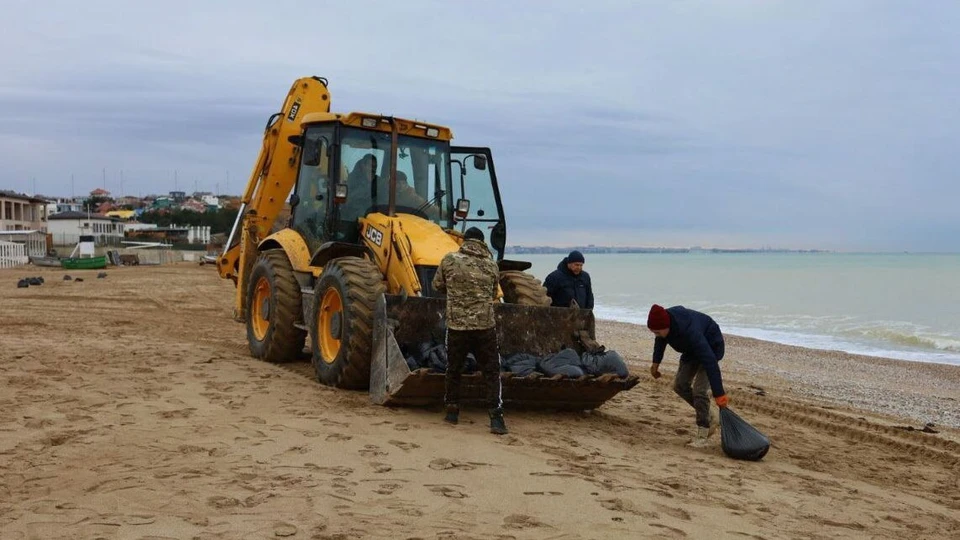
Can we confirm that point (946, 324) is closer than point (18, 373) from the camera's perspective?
No

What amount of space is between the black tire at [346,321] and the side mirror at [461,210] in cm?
144

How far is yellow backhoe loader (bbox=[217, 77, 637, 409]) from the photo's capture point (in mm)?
8070

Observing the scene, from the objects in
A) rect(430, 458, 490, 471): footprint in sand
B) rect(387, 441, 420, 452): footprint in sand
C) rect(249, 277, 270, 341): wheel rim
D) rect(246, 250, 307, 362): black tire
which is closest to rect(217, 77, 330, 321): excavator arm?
rect(249, 277, 270, 341): wheel rim

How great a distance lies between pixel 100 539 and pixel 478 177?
6.66m

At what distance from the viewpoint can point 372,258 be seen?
9.44 m

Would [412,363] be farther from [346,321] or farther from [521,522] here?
[521,522]

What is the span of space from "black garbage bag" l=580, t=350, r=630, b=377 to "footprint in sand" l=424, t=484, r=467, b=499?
269 cm

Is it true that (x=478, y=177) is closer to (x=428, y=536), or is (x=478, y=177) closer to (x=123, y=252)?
(x=428, y=536)

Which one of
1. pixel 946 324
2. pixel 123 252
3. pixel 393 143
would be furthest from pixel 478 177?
pixel 123 252

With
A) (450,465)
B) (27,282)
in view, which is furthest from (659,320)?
(27,282)

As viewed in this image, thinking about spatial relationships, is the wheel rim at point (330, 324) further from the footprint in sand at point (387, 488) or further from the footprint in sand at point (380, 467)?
the footprint in sand at point (387, 488)

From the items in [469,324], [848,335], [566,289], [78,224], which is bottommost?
[848,335]

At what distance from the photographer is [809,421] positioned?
9930 millimetres

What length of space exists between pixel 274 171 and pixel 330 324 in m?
3.72
